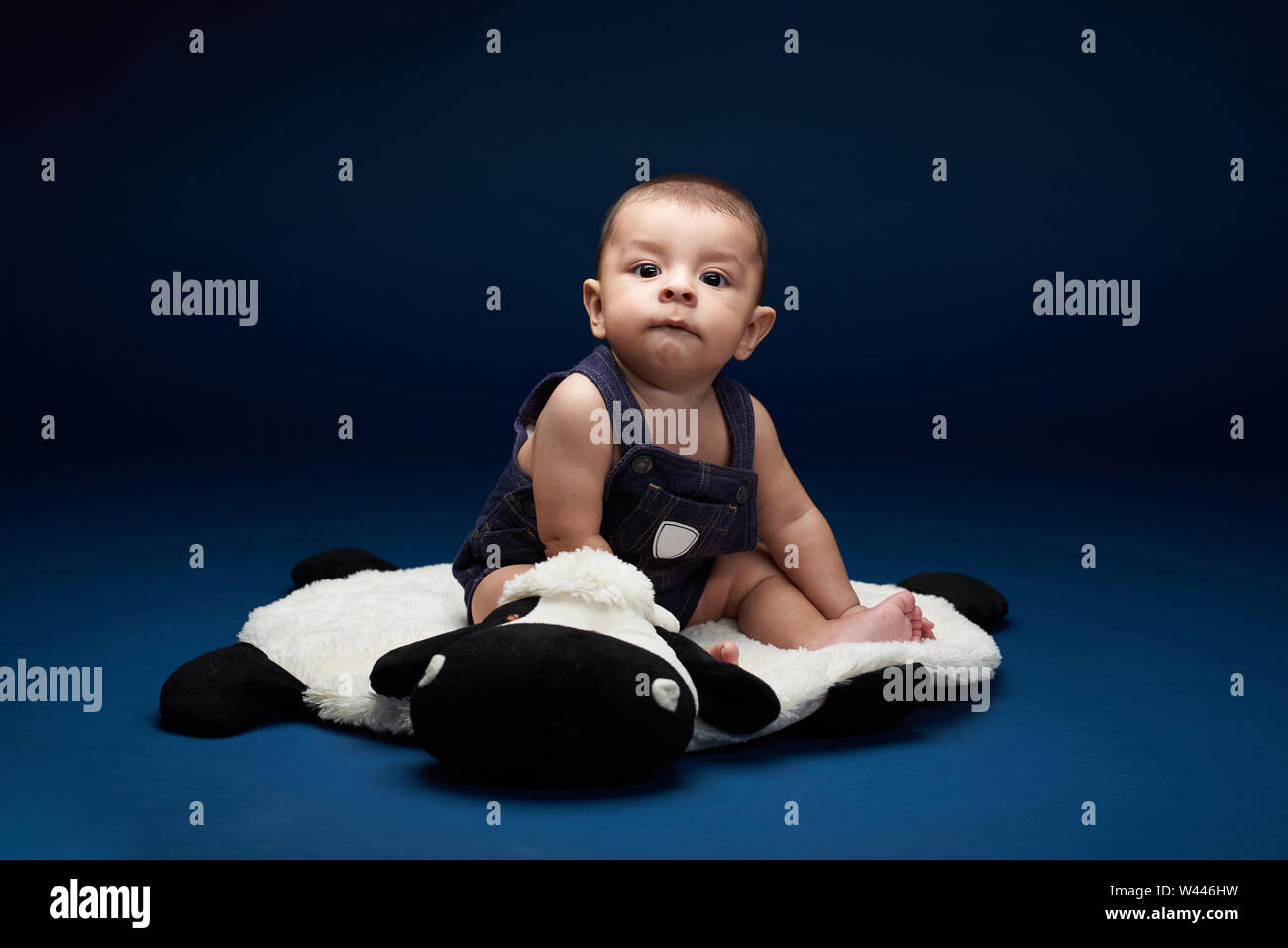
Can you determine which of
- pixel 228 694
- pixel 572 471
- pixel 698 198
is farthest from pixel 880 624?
pixel 228 694

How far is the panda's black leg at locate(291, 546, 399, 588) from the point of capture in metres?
2.96

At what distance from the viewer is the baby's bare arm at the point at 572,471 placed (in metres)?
2.27

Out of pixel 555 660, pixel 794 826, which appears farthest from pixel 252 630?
pixel 794 826

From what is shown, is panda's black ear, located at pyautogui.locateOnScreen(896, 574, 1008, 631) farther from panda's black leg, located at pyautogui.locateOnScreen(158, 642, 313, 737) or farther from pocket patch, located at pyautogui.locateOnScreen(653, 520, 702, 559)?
panda's black leg, located at pyautogui.locateOnScreen(158, 642, 313, 737)

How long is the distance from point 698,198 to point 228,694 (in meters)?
1.11

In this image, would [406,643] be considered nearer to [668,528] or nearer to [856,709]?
[668,528]

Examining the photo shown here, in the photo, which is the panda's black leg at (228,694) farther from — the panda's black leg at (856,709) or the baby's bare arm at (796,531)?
the baby's bare arm at (796,531)

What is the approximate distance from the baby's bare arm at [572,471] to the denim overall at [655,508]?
0.03m

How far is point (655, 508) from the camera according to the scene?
234 centimetres

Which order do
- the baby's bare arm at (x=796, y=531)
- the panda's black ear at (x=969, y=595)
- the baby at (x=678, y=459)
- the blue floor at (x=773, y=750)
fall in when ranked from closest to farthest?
the blue floor at (x=773, y=750) < the baby at (x=678, y=459) < the baby's bare arm at (x=796, y=531) < the panda's black ear at (x=969, y=595)

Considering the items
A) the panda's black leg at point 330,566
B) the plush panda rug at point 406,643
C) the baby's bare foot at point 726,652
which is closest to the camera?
the plush panda rug at point 406,643

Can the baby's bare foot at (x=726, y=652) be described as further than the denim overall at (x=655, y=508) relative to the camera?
No

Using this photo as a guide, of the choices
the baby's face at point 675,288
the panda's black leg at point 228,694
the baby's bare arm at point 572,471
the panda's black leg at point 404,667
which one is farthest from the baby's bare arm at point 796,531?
the panda's black leg at point 228,694

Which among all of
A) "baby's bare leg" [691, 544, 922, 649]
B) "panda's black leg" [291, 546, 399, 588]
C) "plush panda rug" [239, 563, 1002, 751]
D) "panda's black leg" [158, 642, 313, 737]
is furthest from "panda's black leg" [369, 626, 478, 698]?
"panda's black leg" [291, 546, 399, 588]
